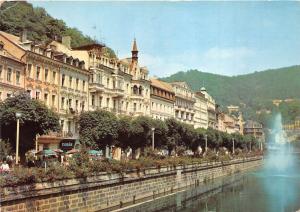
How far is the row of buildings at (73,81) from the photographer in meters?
63.1

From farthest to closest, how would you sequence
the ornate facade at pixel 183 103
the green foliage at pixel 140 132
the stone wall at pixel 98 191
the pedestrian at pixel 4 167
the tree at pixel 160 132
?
the ornate facade at pixel 183 103 → the tree at pixel 160 132 → the green foliage at pixel 140 132 → the pedestrian at pixel 4 167 → the stone wall at pixel 98 191

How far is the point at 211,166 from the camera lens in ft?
276

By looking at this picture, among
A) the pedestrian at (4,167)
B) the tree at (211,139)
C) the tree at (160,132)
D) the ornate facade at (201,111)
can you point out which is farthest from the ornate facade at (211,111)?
the pedestrian at (4,167)

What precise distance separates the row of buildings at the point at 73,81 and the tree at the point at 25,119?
485 inches

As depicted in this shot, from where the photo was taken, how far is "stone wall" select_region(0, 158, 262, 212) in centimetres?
3095

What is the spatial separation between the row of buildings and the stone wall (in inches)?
721

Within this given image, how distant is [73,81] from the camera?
7562cm

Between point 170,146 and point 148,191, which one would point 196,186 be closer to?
point 170,146

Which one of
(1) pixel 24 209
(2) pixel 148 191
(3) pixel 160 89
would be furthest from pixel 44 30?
(1) pixel 24 209

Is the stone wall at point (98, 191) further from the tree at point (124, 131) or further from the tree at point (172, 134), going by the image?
the tree at point (172, 134)

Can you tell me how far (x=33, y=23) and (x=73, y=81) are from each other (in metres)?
45.6

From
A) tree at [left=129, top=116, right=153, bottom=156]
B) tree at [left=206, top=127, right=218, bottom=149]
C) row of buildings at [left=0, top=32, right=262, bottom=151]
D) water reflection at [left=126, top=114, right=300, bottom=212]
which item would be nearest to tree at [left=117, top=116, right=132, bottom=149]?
tree at [left=129, top=116, right=153, bottom=156]

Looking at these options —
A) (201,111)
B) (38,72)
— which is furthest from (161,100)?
(38,72)

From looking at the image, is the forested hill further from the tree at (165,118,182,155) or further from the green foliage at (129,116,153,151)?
the green foliage at (129,116,153,151)
